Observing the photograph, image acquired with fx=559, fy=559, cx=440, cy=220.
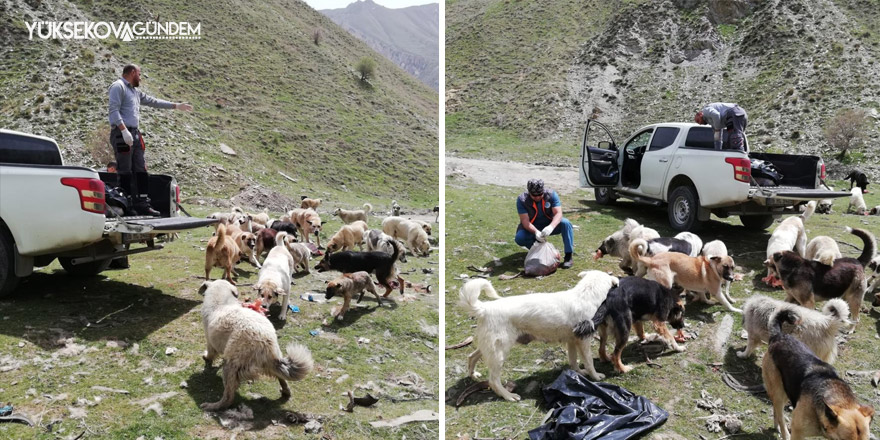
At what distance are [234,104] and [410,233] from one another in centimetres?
2886

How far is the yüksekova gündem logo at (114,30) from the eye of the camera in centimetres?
3338

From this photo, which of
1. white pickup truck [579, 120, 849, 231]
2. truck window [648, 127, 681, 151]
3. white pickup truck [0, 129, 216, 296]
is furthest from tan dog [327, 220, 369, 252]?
truck window [648, 127, 681, 151]

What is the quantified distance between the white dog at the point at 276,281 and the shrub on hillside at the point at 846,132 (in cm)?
2719

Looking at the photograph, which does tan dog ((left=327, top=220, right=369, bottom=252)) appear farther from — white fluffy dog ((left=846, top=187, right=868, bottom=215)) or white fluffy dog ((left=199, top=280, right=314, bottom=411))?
white fluffy dog ((left=846, top=187, right=868, bottom=215))

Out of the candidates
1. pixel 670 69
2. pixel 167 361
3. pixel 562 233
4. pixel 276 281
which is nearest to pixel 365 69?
pixel 670 69

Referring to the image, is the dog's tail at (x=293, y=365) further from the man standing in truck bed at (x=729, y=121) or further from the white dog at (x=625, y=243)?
the man standing in truck bed at (x=729, y=121)

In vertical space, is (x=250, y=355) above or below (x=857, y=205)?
below

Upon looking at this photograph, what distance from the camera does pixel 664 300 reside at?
5879 millimetres

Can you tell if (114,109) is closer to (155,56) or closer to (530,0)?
(155,56)

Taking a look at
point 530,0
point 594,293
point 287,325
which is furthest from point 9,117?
point 530,0

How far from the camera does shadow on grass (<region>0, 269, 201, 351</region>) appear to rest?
579cm

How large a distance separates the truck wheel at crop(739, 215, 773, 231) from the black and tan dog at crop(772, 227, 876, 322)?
4.59 m

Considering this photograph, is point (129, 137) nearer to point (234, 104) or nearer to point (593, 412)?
point (593, 412)

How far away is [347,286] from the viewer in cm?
745
